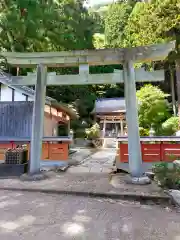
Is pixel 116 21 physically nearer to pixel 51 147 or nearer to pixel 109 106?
pixel 109 106

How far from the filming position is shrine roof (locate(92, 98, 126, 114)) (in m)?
25.6

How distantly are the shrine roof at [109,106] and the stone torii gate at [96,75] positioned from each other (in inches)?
709

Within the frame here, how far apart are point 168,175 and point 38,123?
4071 millimetres

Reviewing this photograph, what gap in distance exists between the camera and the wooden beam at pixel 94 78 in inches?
259

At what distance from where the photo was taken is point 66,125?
59.7 feet

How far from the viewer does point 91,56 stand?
268 inches

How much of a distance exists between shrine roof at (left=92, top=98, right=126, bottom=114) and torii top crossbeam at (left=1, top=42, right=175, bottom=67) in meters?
18.1

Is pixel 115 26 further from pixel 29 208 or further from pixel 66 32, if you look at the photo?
pixel 29 208

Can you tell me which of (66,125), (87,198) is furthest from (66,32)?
(66,125)

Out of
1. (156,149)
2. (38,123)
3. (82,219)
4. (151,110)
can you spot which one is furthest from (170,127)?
(82,219)

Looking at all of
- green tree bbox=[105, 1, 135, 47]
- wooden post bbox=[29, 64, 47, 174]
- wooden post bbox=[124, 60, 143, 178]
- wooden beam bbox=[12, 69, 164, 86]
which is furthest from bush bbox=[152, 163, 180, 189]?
green tree bbox=[105, 1, 135, 47]

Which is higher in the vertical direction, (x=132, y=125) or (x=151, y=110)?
(x=151, y=110)

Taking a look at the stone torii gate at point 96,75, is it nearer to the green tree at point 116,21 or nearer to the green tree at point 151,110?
the green tree at point 151,110

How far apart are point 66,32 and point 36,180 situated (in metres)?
6.66
